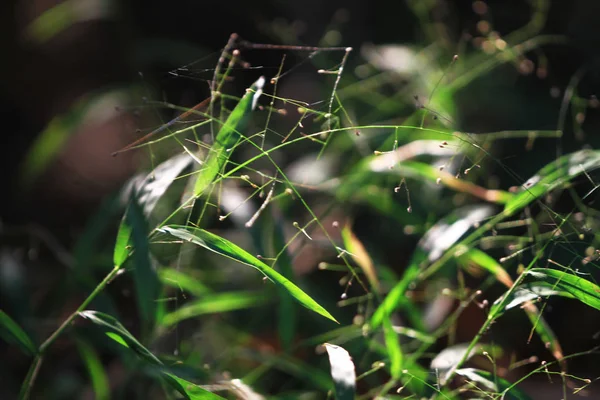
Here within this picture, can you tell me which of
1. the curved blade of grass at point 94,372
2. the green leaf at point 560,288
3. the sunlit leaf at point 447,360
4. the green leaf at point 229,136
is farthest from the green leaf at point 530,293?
the curved blade of grass at point 94,372

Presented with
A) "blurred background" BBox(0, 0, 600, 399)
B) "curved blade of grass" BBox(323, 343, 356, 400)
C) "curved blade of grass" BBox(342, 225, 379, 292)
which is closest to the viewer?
"curved blade of grass" BBox(323, 343, 356, 400)

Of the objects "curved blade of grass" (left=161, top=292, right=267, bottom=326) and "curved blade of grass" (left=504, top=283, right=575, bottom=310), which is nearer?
"curved blade of grass" (left=504, top=283, right=575, bottom=310)

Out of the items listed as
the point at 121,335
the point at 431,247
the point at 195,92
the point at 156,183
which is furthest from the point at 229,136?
the point at 195,92

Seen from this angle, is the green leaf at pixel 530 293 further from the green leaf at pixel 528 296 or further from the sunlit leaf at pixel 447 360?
the sunlit leaf at pixel 447 360

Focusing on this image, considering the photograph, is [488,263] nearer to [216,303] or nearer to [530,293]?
[530,293]

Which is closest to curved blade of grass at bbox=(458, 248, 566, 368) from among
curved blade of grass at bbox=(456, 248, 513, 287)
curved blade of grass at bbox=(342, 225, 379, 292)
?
curved blade of grass at bbox=(456, 248, 513, 287)

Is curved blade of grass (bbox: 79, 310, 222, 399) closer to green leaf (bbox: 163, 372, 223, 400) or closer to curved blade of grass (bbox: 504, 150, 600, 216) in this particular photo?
green leaf (bbox: 163, 372, 223, 400)

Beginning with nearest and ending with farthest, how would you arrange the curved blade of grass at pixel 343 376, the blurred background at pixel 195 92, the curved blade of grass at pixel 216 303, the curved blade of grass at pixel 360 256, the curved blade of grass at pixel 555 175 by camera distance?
the curved blade of grass at pixel 343 376 → the curved blade of grass at pixel 555 175 → the curved blade of grass at pixel 360 256 → the curved blade of grass at pixel 216 303 → the blurred background at pixel 195 92
